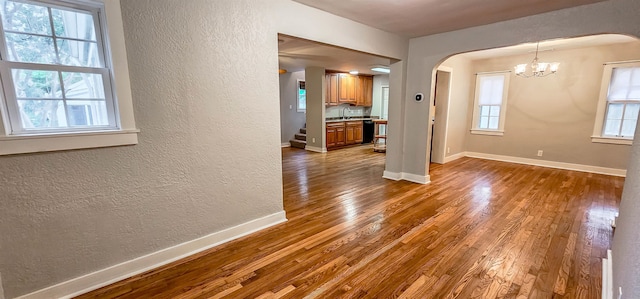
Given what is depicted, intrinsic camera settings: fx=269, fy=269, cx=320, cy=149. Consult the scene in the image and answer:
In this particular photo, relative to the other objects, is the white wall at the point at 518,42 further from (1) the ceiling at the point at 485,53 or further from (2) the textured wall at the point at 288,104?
(2) the textured wall at the point at 288,104

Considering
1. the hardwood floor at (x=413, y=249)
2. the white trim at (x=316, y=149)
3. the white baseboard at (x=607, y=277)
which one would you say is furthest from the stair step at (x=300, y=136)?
the white baseboard at (x=607, y=277)

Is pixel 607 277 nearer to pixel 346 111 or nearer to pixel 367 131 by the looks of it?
pixel 367 131

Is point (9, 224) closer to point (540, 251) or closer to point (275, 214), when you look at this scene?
point (275, 214)

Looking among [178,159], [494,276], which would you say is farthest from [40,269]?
[494,276]

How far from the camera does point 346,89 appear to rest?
8.31m

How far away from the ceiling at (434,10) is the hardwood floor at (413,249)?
2.30m

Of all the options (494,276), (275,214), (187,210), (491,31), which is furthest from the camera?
(491,31)

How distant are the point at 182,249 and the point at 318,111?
5.53 m

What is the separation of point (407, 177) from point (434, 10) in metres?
2.65

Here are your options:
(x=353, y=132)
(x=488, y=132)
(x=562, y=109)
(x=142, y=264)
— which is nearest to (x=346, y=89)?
(x=353, y=132)

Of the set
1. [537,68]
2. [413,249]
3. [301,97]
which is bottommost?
[413,249]

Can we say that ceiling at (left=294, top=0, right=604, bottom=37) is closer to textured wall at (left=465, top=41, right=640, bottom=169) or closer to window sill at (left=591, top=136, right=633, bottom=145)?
textured wall at (left=465, top=41, right=640, bottom=169)

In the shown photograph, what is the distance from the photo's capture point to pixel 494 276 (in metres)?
2.05

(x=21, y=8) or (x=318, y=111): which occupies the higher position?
(x=21, y=8)
